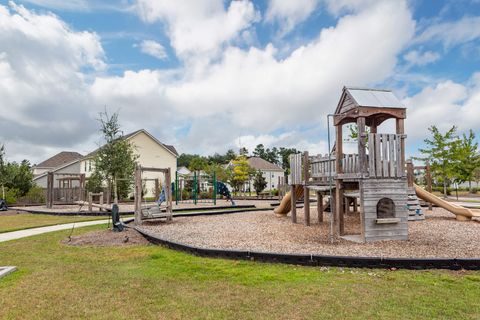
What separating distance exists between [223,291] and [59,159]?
60.7 metres

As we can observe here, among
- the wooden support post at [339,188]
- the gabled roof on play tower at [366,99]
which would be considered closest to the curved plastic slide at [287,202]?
the wooden support post at [339,188]

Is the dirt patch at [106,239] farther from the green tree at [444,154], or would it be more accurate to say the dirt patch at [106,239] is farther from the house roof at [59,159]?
the house roof at [59,159]

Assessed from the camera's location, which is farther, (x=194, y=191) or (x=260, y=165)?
(x=260, y=165)

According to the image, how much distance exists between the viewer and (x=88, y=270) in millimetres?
6238

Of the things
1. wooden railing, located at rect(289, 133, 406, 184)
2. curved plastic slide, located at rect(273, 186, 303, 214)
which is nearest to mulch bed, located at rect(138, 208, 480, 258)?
curved plastic slide, located at rect(273, 186, 303, 214)

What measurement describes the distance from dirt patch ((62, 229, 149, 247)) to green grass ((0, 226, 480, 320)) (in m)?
2.12

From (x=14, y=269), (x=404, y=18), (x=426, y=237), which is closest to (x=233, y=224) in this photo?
(x=426, y=237)

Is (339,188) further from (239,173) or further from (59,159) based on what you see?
(59,159)

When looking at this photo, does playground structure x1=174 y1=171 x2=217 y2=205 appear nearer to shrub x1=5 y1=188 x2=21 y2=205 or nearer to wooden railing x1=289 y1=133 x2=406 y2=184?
shrub x1=5 y1=188 x2=21 y2=205

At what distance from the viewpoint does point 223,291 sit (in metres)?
4.88

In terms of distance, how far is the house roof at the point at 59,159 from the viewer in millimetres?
56287

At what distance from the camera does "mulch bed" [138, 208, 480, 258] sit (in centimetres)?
732

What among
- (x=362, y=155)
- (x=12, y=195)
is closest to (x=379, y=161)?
(x=362, y=155)

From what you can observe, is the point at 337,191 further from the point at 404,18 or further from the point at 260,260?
the point at 404,18
